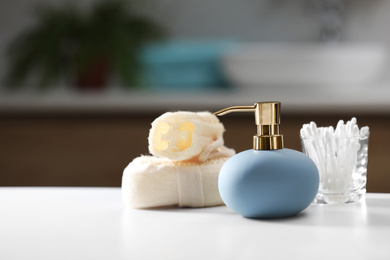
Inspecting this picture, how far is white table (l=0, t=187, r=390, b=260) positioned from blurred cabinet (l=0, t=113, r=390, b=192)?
982mm

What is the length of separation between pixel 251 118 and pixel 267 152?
105 cm

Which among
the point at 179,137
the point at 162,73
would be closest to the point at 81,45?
the point at 162,73

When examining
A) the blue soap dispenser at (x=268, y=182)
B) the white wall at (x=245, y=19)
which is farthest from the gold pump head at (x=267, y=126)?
the white wall at (x=245, y=19)

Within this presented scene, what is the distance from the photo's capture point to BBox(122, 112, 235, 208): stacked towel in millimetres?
588

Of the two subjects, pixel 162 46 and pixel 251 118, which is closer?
pixel 251 118

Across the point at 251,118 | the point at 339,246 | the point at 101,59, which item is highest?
the point at 101,59

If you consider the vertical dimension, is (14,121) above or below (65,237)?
above

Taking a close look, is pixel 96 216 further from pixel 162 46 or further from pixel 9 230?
pixel 162 46

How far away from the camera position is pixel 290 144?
1.56 metres

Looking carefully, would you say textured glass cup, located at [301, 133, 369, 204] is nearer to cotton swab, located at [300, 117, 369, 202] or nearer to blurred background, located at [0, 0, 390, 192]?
cotton swab, located at [300, 117, 369, 202]

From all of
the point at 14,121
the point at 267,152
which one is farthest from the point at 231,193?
the point at 14,121

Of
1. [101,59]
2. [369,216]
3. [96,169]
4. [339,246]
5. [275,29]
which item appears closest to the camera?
[339,246]

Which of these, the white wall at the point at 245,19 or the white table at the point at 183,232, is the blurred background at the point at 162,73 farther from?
the white table at the point at 183,232

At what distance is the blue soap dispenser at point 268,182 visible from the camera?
1.72ft
